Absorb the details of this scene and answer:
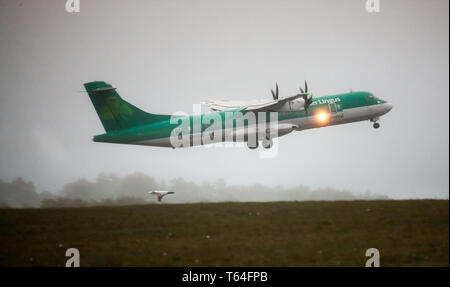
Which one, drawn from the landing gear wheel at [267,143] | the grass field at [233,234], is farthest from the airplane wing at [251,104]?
the grass field at [233,234]

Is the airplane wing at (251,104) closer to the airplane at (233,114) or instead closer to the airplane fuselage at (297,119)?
the airplane at (233,114)

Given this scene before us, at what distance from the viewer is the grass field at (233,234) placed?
22234 millimetres

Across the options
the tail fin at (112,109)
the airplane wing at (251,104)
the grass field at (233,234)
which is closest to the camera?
the grass field at (233,234)

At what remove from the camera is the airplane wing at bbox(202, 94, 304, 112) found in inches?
1704

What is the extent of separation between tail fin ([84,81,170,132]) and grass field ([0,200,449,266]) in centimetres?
985

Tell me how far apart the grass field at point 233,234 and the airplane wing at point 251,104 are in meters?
13.8

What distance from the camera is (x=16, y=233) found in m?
26.3

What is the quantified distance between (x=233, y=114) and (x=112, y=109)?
28.9 ft

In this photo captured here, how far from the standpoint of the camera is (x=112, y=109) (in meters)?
39.5

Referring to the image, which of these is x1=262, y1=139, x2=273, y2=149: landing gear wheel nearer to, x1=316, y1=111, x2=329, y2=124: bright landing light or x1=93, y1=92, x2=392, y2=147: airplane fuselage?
x1=93, y1=92, x2=392, y2=147: airplane fuselage

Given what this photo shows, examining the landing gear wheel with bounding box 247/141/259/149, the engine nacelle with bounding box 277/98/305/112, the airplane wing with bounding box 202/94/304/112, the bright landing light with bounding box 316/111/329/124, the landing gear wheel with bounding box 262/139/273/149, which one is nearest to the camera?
the airplane wing with bounding box 202/94/304/112

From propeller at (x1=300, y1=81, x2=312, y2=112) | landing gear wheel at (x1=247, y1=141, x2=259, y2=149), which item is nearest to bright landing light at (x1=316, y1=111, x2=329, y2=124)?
propeller at (x1=300, y1=81, x2=312, y2=112)
